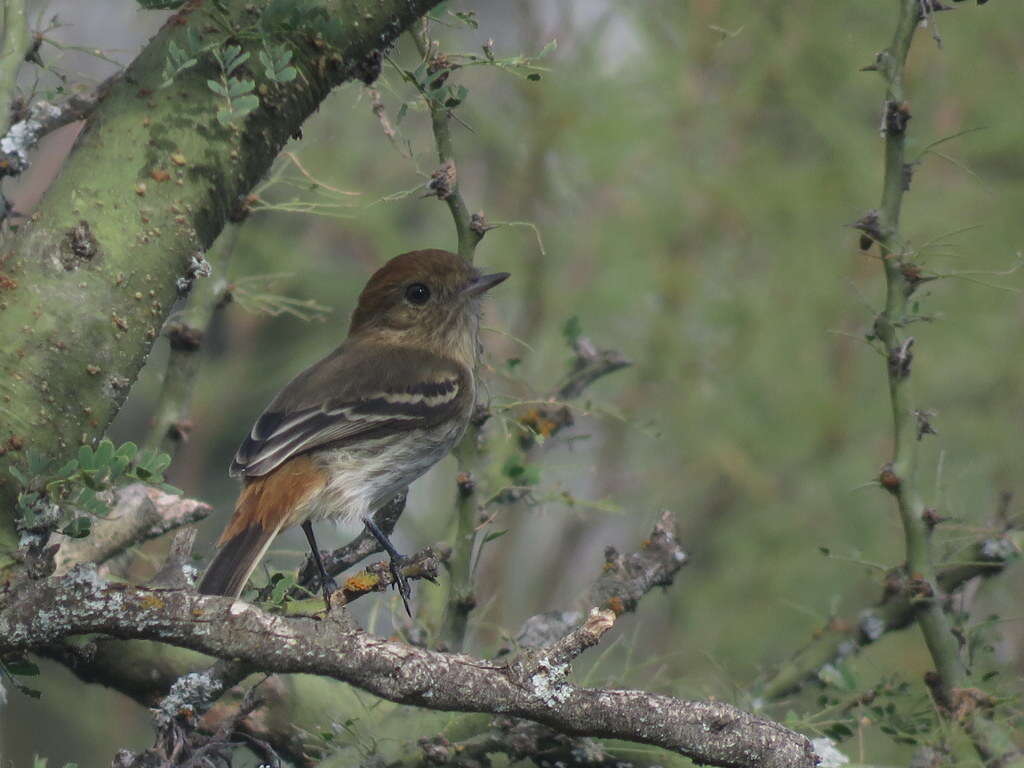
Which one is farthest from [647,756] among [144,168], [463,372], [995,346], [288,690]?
[995,346]

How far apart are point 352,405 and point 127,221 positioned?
1.60m

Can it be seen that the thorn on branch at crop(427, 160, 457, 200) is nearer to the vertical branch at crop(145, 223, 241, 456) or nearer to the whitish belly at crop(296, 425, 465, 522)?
the vertical branch at crop(145, 223, 241, 456)

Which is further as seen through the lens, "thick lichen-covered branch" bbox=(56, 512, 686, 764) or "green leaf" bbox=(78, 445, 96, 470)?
"thick lichen-covered branch" bbox=(56, 512, 686, 764)

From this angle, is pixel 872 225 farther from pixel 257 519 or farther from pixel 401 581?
pixel 257 519

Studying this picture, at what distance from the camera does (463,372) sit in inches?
182

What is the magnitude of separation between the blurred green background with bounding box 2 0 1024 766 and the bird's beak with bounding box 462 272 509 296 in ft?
3.52

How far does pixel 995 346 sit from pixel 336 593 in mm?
4820

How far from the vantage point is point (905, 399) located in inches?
Result: 111

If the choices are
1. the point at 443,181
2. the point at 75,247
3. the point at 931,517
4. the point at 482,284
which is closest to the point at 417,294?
the point at 482,284

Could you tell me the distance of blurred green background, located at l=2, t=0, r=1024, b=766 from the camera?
20.0 feet

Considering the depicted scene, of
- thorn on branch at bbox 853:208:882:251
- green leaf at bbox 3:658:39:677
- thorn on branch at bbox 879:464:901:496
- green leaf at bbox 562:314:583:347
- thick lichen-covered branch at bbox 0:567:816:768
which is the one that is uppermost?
green leaf at bbox 562:314:583:347

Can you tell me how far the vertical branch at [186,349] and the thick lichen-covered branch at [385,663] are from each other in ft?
4.22

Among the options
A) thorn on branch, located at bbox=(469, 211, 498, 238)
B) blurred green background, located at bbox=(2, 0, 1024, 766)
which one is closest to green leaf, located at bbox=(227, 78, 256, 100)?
thorn on branch, located at bbox=(469, 211, 498, 238)

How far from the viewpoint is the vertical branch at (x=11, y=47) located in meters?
2.73
